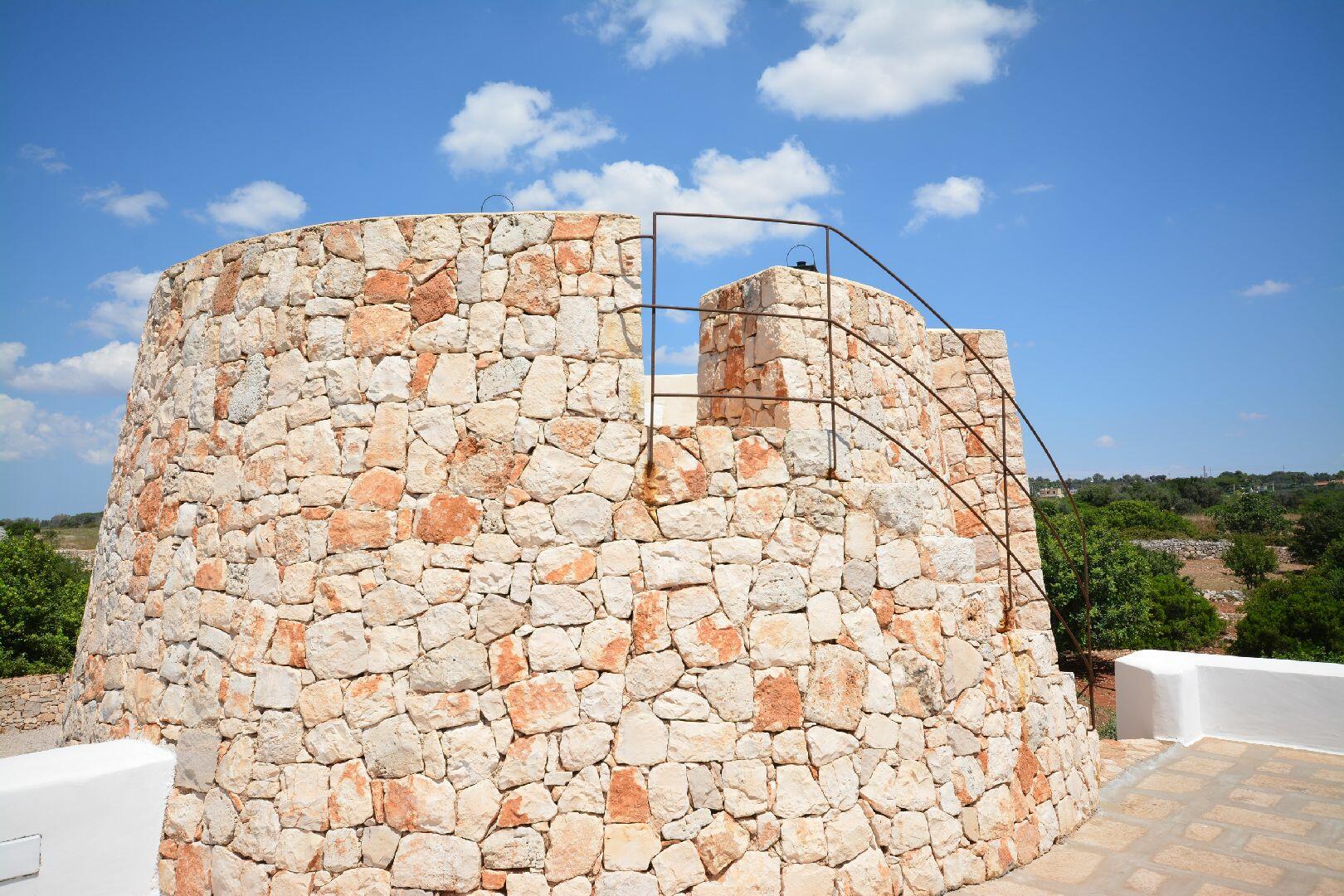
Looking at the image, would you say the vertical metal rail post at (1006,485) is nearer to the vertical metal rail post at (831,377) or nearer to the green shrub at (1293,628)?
the vertical metal rail post at (831,377)

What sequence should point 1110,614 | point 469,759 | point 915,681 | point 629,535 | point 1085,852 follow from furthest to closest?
point 1110,614 < point 1085,852 < point 915,681 < point 629,535 < point 469,759

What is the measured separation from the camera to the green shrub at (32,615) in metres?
17.0

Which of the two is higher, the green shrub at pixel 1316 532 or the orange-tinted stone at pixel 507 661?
the green shrub at pixel 1316 532

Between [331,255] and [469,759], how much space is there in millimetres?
3338

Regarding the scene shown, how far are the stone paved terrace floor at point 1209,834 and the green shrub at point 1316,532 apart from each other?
3256 cm

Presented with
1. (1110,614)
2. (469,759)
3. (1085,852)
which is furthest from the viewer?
(1110,614)

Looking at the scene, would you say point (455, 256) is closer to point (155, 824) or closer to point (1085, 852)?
point (155, 824)

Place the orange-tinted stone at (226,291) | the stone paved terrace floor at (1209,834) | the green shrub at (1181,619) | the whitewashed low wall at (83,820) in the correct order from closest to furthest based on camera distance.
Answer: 1. the whitewashed low wall at (83,820)
2. the stone paved terrace floor at (1209,834)
3. the orange-tinted stone at (226,291)
4. the green shrub at (1181,619)

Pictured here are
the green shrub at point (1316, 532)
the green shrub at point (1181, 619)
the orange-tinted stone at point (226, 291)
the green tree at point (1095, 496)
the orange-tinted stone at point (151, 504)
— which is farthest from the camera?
the green tree at point (1095, 496)

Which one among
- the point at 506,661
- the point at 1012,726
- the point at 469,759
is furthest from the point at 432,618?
the point at 1012,726

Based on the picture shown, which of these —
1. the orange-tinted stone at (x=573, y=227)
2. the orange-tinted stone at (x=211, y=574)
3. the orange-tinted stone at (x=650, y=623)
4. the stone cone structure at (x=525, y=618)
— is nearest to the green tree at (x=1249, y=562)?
the stone cone structure at (x=525, y=618)

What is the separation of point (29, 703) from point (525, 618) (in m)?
Answer: 13.9

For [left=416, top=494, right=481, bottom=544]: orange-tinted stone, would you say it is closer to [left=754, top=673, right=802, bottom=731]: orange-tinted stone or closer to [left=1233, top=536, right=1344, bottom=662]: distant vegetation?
[left=754, top=673, right=802, bottom=731]: orange-tinted stone

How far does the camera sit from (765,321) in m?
6.18
